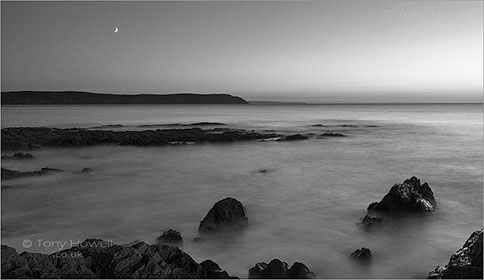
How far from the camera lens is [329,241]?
7.57 meters

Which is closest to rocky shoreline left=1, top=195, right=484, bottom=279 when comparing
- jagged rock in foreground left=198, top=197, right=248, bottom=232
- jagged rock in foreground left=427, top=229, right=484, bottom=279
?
jagged rock in foreground left=427, top=229, right=484, bottom=279

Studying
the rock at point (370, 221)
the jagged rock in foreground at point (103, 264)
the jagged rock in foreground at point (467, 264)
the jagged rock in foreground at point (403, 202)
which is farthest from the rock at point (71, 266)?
the jagged rock in foreground at point (403, 202)

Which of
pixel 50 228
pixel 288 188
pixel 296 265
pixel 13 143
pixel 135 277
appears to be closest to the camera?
pixel 135 277

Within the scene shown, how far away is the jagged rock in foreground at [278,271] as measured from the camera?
17.6 ft

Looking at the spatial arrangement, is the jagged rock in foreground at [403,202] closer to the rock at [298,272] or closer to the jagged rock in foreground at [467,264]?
the jagged rock in foreground at [467,264]

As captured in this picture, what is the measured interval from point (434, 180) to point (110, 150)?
600 inches

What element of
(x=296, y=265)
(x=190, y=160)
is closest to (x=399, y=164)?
(x=190, y=160)

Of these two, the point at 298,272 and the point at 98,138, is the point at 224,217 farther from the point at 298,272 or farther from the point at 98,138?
the point at 98,138

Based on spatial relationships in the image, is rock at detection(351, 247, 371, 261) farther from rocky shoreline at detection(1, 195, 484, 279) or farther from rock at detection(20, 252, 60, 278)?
rock at detection(20, 252, 60, 278)

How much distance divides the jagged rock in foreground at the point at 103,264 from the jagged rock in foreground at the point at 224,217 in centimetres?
289

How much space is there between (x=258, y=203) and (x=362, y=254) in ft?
13.8

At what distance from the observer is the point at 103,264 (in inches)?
172

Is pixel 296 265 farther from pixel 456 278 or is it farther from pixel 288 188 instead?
pixel 288 188

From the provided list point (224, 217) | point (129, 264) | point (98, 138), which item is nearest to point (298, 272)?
point (129, 264)
